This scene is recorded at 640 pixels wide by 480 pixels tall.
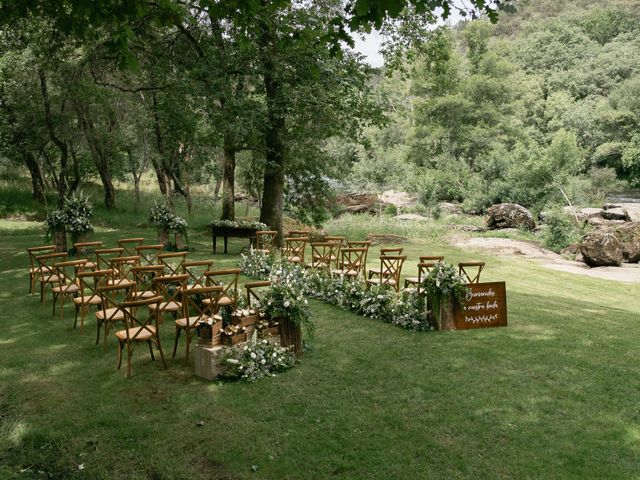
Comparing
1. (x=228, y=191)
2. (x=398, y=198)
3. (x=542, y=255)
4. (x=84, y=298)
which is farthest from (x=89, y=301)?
(x=398, y=198)

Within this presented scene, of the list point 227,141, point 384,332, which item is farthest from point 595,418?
point 227,141

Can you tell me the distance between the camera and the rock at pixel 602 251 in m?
17.1

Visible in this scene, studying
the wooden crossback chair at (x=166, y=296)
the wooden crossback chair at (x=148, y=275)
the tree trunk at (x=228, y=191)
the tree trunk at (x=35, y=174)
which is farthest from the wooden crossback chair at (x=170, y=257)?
the tree trunk at (x=35, y=174)

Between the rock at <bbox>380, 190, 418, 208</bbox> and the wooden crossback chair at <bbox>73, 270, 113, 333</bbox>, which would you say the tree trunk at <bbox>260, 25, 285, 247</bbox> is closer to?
the wooden crossback chair at <bbox>73, 270, 113, 333</bbox>

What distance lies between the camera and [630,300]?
1236 cm

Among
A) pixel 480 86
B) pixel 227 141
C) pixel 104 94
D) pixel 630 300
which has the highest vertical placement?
pixel 480 86

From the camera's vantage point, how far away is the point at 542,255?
739 inches

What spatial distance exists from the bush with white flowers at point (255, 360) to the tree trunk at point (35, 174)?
63.5ft

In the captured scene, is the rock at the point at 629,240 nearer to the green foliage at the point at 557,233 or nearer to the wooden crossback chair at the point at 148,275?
the green foliage at the point at 557,233

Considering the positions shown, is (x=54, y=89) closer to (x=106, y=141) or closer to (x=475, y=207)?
(x=106, y=141)

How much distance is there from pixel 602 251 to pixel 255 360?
575 inches

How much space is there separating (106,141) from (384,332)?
1718cm

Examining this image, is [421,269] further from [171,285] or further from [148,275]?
[148,275]

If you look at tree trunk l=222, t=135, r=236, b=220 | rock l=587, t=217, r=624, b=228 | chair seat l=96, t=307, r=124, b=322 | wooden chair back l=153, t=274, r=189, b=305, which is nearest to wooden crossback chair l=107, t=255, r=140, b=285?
wooden chair back l=153, t=274, r=189, b=305
